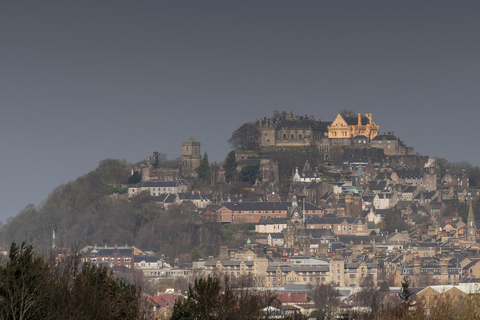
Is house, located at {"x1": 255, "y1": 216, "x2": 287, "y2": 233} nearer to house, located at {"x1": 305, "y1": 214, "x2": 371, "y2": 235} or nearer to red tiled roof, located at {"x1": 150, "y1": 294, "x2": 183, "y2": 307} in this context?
house, located at {"x1": 305, "y1": 214, "x2": 371, "y2": 235}

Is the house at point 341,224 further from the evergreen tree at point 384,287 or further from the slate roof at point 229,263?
the evergreen tree at point 384,287

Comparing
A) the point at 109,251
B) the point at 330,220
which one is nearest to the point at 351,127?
the point at 330,220

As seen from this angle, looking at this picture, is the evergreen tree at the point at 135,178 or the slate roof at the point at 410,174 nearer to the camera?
the slate roof at the point at 410,174

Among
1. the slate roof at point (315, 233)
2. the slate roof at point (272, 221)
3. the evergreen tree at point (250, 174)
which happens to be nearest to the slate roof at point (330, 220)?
the slate roof at point (315, 233)

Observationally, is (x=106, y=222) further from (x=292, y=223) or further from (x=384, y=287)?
(x=384, y=287)

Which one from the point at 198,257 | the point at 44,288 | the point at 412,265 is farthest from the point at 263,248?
the point at 44,288

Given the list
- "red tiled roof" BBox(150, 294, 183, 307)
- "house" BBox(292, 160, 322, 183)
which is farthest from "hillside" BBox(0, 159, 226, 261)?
"red tiled roof" BBox(150, 294, 183, 307)
